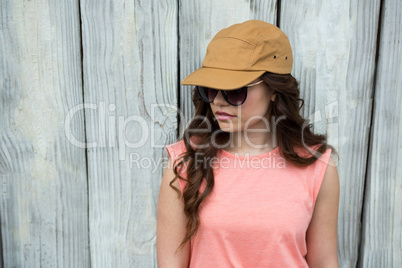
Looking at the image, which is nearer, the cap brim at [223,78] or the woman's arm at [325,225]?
the cap brim at [223,78]

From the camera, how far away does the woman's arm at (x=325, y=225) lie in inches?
46.7

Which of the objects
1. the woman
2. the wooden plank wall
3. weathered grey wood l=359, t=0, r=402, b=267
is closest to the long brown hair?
the woman

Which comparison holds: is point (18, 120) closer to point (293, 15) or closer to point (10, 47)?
point (10, 47)

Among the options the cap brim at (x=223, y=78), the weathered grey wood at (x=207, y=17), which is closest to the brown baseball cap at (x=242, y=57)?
the cap brim at (x=223, y=78)

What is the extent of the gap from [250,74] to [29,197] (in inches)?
37.8

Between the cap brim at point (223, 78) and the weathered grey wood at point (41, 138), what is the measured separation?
51cm

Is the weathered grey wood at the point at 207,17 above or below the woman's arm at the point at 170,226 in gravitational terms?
above

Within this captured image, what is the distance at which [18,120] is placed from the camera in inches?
52.2

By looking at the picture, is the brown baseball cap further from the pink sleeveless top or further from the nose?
the pink sleeveless top

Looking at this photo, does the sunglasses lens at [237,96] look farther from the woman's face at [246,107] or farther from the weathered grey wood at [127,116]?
the weathered grey wood at [127,116]

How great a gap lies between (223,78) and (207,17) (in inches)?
15.0

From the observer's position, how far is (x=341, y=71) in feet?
4.41

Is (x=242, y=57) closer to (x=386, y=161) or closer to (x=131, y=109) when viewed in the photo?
(x=131, y=109)

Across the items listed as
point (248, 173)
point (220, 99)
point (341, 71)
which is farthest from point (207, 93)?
point (341, 71)
